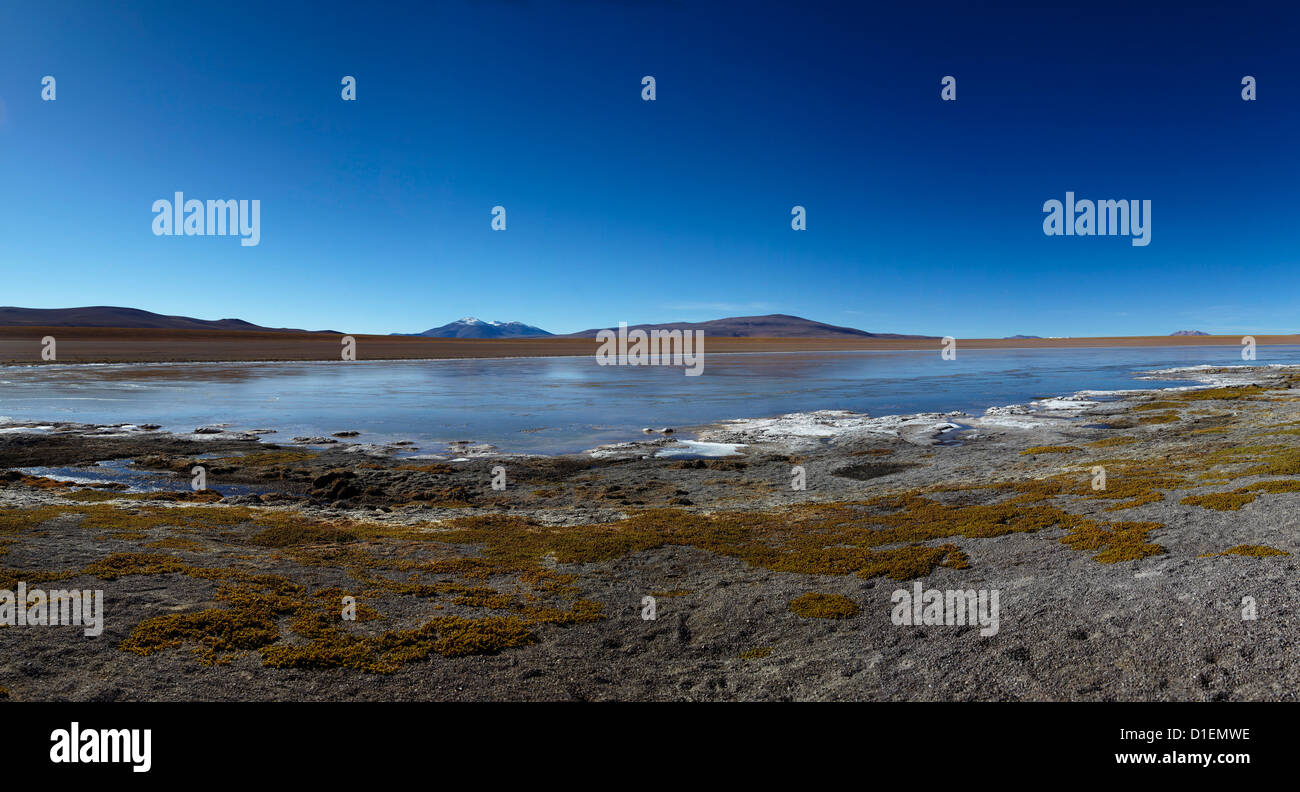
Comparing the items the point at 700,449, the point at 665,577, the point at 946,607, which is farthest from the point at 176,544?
the point at 700,449

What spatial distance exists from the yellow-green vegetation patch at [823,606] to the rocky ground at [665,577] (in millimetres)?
44

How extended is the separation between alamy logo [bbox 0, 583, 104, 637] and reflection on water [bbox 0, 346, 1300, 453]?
48.5 ft

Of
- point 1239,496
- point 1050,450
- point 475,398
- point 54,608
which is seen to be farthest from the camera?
point 475,398

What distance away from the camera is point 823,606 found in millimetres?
8055

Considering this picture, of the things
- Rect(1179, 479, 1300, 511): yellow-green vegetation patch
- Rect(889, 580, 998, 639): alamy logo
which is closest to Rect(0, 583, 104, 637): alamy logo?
Rect(889, 580, 998, 639): alamy logo

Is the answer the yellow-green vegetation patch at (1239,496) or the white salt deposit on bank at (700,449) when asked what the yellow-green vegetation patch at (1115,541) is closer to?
the yellow-green vegetation patch at (1239,496)

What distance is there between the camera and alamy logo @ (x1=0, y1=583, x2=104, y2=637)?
654cm
